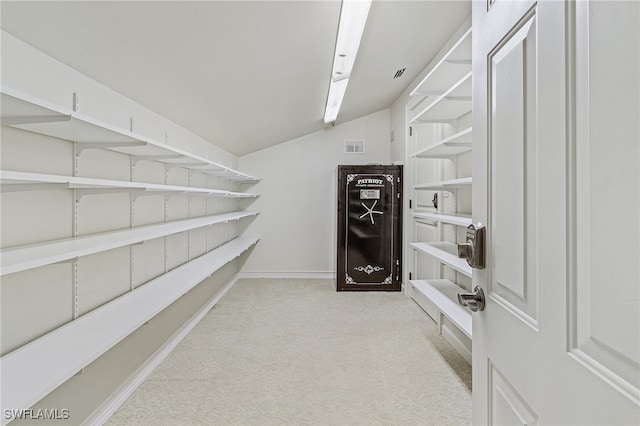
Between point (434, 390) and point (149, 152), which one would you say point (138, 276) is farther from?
point (434, 390)

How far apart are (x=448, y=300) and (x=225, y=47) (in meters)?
2.20

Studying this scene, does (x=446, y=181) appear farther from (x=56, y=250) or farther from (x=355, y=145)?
(x=355, y=145)

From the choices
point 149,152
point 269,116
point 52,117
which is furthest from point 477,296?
point 269,116

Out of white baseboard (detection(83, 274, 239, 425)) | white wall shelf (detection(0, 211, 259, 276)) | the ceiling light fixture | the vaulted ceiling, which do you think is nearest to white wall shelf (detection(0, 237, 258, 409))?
white wall shelf (detection(0, 211, 259, 276))

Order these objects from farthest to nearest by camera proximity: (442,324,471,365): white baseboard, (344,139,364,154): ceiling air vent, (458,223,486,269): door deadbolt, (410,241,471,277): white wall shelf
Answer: (344,139,364,154): ceiling air vent < (442,324,471,365): white baseboard < (410,241,471,277): white wall shelf < (458,223,486,269): door deadbolt

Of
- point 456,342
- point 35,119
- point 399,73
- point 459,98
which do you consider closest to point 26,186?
point 35,119

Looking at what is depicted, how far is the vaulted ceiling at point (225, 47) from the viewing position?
1.27 meters

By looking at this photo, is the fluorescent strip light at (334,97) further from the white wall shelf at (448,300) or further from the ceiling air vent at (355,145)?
the white wall shelf at (448,300)

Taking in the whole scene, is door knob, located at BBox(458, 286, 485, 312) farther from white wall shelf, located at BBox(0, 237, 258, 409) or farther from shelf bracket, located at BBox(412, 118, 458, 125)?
shelf bracket, located at BBox(412, 118, 458, 125)

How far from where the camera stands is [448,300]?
90.0 inches

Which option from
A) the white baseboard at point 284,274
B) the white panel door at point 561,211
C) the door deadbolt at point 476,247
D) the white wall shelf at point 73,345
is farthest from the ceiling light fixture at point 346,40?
the white baseboard at point 284,274

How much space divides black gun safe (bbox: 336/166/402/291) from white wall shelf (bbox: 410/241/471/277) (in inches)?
54.5

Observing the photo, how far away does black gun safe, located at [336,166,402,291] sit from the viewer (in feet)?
14.0

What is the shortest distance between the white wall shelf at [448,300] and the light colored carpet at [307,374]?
0.47 meters
